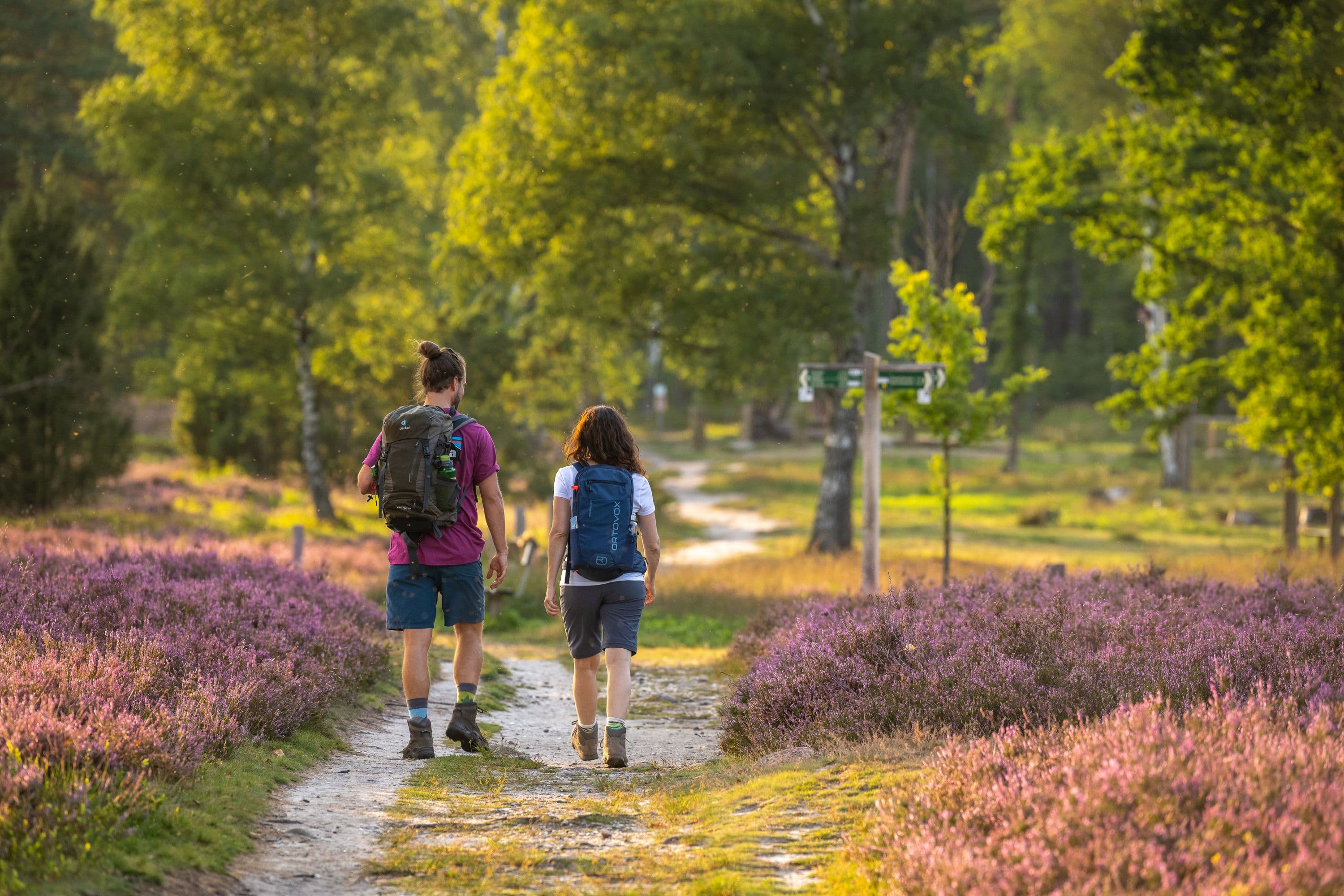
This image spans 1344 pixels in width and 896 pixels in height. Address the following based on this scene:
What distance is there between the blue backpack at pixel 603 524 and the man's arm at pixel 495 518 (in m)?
0.40

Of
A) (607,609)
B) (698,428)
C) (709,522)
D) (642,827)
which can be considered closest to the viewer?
(642,827)

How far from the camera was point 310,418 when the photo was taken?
88.6 feet

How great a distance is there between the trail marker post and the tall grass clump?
5470 millimetres

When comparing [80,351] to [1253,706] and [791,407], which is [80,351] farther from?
[791,407]

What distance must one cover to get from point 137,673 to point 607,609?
2.57 meters

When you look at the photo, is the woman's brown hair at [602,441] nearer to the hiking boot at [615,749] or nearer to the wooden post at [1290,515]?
the hiking boot at [615,749]

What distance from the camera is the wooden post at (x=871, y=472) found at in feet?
44.5

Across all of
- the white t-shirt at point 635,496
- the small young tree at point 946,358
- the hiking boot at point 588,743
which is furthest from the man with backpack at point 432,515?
the small young tree at point 946,358

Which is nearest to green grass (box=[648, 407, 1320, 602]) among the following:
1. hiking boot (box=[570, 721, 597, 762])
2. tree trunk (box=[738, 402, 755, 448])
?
tree trunk (box=[738, 402, 755, 448])

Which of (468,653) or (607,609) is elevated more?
(607,609)

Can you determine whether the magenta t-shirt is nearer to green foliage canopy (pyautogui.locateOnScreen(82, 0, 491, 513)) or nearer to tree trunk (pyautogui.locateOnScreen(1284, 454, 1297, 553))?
tree trunk (pyautogui.locateOnScreen(1284, 454, 1297, 553))

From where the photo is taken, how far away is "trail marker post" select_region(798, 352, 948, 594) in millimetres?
13453

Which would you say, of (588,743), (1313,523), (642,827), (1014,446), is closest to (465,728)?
(588,743)

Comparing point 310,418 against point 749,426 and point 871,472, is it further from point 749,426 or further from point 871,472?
point 749,426
